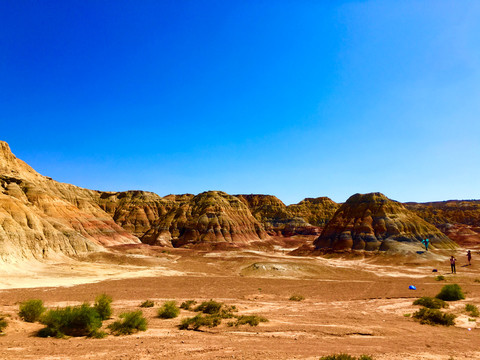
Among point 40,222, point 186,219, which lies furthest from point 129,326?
point 186,219

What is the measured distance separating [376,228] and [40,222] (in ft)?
207

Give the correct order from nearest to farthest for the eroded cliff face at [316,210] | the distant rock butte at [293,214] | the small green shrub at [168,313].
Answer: the small green shrub at [168,313], the distant rock butte at [293,214], the eroded cliff face at [316,210]

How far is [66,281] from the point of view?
32.7 metres

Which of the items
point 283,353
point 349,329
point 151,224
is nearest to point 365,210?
point 349,329

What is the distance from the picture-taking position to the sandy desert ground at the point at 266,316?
10797mm

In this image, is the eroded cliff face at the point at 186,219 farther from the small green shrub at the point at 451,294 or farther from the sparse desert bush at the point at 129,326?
the sparse desert bush at the point at 129,326

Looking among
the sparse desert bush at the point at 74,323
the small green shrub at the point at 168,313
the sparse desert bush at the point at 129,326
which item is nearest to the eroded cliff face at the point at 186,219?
the small green shrub at the point at 168,313

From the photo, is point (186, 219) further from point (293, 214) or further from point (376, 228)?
point (293, 214)

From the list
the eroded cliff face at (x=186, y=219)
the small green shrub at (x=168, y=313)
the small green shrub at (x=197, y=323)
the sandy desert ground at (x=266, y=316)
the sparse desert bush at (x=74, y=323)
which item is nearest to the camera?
the sandy desert ground at (x=266, y=316)

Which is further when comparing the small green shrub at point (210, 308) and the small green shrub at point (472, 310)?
the small green shrub at point (210, 308)

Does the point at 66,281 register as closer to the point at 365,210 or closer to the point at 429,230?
the point at 365,210

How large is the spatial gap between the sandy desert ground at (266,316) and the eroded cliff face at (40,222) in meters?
4.95

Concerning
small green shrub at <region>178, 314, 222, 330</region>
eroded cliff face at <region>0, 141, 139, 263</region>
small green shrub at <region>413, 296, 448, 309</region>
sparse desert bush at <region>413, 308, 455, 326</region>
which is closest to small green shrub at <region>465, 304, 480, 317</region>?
small green shrub at <region>413, 296, 448, 309</region>

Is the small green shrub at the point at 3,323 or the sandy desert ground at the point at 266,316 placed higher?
the small green shrub at the point at 3,323
